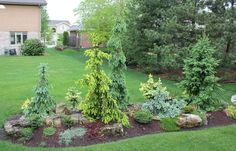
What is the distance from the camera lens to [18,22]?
30.0 m

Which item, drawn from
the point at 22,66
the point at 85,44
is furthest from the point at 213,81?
the point at 85,44

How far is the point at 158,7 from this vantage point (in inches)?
789

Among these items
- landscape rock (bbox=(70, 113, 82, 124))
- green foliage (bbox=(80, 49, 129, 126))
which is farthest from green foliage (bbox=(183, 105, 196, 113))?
landscape rock (bbox=(70, 113, 82, 124))

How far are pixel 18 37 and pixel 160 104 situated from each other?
80.0 feet

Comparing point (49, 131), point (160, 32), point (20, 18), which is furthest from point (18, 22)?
point (49, 131)

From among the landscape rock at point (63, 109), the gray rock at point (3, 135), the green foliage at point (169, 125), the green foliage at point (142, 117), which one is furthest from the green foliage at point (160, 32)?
the gray rock at point (3, 135)

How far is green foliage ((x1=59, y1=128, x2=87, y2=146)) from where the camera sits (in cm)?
721

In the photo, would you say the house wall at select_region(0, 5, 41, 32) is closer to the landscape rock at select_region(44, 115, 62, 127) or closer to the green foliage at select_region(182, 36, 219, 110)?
the green foliage at select_region(182, 36, 219, 110)

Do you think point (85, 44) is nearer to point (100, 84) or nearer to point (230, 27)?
point (230, 27)

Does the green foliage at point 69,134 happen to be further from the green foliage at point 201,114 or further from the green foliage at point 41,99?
the green foliage at point 201,114

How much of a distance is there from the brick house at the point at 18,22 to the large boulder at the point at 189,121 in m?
24.6

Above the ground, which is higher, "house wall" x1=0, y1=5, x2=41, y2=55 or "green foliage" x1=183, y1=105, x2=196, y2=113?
"house wall" x1=0, y1=5, x2=41, y2=55

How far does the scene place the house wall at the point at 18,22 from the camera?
29.5 metres

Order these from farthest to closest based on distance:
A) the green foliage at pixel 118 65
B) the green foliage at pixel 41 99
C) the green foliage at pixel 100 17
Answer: the green foliage at pixel 100 17
the green foliage at pixel 118 65
the green foliage at pixel 41 99
